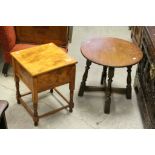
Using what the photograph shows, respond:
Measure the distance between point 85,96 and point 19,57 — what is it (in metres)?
0.89

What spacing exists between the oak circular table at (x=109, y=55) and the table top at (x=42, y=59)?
0.25 m

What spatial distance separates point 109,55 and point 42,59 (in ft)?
2.04

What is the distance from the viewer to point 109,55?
254 cm

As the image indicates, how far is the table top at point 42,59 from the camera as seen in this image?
2236 mm

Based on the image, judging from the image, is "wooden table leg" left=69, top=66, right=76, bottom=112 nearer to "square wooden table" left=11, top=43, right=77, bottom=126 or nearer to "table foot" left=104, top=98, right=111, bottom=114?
"square wooden table" left=11, top=43, right=77, bottom=126

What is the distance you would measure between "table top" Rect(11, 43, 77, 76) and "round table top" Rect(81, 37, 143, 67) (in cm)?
25

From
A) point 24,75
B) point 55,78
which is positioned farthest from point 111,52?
point 24,75

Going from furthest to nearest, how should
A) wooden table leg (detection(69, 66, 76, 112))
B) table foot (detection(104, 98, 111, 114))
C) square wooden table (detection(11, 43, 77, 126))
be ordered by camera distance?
table foot (detection(104, 98, 111, 114)) → wooden table leg (detection(69, 66, 76, 112)) → square wooden table (detection(11, 43, 77, 126))

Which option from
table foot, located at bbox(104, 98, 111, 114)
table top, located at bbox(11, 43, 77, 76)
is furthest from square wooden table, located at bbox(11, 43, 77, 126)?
table foot, located at bbox(104, 98, 111, 114)

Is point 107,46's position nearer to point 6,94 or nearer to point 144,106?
point 144,106

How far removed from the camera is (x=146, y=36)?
2527mm

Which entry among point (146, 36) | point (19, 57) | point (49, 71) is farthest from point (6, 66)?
point (146, 36)

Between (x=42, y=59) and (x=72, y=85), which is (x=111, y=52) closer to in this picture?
(x=72, y=85)

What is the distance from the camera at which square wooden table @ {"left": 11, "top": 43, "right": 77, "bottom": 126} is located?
87.5 inches
